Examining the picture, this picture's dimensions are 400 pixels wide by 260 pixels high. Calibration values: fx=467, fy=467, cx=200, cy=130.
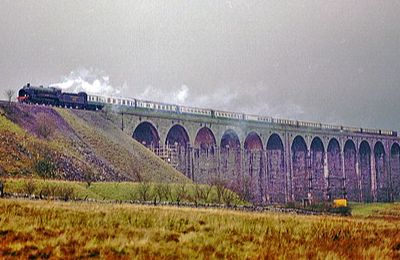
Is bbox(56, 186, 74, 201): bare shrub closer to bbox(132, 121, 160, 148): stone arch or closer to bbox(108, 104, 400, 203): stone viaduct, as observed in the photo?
bbox(108, 104, 400, 203): stone viaduct

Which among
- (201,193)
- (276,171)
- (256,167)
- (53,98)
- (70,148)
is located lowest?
(201,193)

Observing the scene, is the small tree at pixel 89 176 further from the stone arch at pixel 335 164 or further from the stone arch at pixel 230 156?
the stone arch at pixel 335 164

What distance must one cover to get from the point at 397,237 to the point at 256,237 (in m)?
6.72

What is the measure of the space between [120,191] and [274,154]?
147 ft

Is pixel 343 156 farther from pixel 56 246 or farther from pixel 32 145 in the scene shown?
pixel 56 246

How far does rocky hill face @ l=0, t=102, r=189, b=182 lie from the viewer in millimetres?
34312

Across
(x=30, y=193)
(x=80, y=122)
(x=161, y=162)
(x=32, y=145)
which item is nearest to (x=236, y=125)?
(x=161, y=162)

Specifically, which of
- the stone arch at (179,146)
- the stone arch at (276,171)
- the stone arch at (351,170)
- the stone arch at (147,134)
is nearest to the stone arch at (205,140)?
the stone arch at (179,146)

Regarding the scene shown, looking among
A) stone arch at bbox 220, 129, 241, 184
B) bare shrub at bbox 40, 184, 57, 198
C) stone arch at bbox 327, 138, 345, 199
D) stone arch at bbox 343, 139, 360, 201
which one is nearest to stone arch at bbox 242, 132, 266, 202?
stone arch at bbox 220, 129, 241, 184

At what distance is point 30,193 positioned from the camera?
2544 centimetres

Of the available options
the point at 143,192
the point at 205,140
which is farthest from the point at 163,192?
the point at 205,140

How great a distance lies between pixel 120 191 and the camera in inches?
1256

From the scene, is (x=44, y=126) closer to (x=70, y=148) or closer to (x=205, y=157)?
(x=70, y=148)

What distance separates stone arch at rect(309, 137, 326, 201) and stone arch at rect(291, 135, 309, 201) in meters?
1.68
